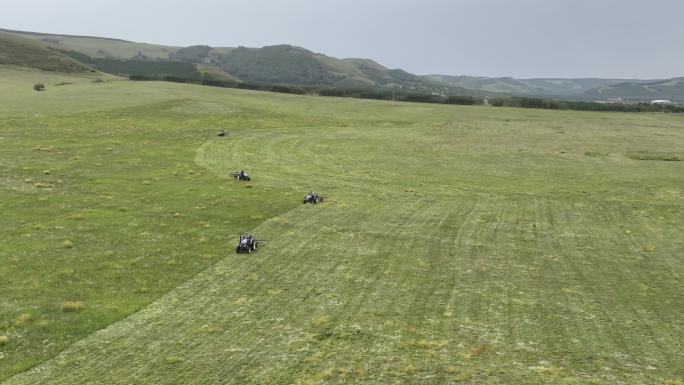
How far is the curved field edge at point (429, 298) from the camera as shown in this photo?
57.9ft

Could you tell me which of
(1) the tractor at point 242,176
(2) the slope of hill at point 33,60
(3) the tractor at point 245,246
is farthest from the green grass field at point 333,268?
(2) the slope of hill at point 33,60

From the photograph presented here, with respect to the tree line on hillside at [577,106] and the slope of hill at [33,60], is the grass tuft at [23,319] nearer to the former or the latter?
the tree line on hillside at [577,106]

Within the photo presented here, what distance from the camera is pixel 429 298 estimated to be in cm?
2412

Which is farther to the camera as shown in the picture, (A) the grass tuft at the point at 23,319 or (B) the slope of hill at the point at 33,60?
(B) the slope of hill at the point at 33,60

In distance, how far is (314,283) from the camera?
25641mm

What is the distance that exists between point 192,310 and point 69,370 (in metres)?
5.87

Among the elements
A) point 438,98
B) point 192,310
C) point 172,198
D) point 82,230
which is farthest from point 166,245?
point 438,98

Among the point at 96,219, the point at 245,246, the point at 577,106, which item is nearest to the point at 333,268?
the point at 245,246

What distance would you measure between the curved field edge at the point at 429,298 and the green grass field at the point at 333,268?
0.12 metres

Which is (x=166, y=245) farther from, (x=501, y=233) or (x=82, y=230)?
(x=501, y=233)

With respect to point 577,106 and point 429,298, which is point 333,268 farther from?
point 577,106

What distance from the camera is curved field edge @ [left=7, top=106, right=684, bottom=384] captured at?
1766cm

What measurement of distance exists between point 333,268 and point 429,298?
602 centimetres

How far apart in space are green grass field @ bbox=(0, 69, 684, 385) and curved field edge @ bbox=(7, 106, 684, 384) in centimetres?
12
